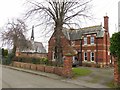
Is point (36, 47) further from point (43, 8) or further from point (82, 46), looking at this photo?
point (43, 8)

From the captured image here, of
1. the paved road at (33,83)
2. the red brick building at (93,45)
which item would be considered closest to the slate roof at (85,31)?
the red brick building at (93,45)

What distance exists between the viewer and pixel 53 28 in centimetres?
2752

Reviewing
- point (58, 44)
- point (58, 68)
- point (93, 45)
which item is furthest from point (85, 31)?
point (58, 68)

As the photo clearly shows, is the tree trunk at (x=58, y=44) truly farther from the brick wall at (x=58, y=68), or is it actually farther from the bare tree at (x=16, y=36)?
the bare tree at (x=16, y=36)

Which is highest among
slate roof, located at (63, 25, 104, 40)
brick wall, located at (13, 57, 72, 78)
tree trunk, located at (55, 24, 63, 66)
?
Result: slate roof, located at (63, 25, 104, 40)

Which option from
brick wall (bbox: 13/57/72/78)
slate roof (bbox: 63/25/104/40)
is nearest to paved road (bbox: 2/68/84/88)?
brick wall (bbox: 13/57/72/78)

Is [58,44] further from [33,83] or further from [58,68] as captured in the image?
[33,83]

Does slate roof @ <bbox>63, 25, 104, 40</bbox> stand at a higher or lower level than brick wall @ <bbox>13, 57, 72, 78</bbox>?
higher

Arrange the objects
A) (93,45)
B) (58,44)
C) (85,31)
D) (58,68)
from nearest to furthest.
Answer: (58,68) → (58,44) → (93,45) → (85,31)

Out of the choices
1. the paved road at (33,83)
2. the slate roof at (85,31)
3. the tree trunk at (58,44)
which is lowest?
the paved road at (33,83)

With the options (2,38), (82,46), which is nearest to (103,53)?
(82,46)

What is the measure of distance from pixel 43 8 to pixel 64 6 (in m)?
2.60

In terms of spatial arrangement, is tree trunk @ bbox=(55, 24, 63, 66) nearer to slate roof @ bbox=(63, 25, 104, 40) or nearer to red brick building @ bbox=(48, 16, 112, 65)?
slate roof @ bbox=(63, 25, 104, 40)

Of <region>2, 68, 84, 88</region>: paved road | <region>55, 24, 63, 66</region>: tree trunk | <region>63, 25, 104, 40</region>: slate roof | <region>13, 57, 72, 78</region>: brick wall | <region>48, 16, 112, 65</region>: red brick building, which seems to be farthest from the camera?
<region>63, 25, 104, 40</region>: slate roof
